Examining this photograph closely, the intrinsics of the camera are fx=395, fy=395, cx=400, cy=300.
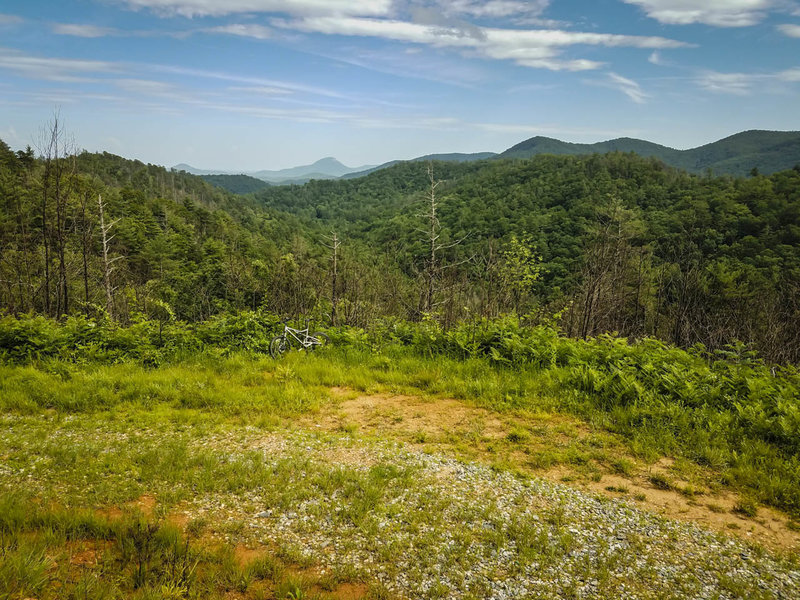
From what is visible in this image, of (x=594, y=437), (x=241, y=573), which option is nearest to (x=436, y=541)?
(x=241, y=573)

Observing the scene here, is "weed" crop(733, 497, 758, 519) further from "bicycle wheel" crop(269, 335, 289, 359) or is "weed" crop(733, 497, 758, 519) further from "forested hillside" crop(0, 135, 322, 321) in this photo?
"forested hillside" crop(0, 135, 322, 321)

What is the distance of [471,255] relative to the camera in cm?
2022

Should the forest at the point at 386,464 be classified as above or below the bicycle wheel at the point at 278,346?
below

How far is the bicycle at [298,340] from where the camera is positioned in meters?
9.09

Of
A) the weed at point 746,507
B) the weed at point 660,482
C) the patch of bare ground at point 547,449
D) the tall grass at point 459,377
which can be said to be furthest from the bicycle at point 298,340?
the weed at point 746,507

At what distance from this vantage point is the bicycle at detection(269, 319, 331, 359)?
9.09m

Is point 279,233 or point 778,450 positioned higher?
point 279,233

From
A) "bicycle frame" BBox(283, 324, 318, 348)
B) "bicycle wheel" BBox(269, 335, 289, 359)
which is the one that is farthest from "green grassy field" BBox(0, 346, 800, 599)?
"bicycle frame" BBox(283, 324, 318, 348)

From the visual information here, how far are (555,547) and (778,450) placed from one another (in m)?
3.65

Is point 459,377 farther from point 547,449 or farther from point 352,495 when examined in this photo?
point 352,495

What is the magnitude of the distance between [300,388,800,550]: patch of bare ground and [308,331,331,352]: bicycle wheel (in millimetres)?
2072

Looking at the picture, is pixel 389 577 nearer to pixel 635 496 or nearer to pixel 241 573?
pixel 241 573

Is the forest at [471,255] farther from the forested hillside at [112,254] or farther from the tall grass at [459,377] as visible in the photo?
the tall grass at [459,377]

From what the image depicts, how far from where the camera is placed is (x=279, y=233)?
11475cm
